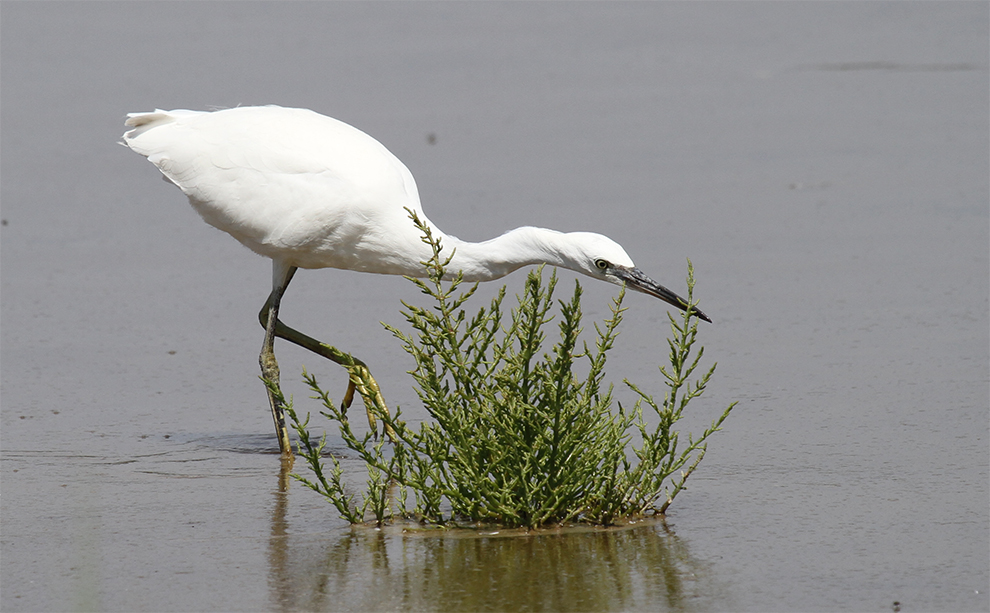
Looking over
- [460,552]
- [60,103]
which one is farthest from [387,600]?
[60,103]

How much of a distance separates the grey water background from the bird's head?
679 mm

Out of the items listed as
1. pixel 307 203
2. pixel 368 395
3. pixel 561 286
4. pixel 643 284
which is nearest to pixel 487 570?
pixel 368 395

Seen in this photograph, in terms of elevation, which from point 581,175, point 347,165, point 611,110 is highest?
point 611,110

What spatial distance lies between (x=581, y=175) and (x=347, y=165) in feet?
13.9

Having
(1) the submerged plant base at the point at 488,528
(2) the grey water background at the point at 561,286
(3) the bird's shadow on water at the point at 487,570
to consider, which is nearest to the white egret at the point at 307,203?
(2) the grey water background at the point at 561,286

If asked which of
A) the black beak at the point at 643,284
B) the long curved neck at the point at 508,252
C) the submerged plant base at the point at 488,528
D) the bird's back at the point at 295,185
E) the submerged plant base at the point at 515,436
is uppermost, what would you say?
the bird's back at the point at 295,185

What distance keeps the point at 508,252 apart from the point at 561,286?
7.63 ft

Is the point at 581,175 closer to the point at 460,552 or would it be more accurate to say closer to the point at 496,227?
the point at 496,227

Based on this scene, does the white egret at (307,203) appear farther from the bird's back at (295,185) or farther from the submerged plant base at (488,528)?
the submerged plant base at (488,528)

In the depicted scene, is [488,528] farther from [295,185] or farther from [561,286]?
[561,286]

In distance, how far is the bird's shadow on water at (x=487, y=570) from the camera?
3.87m

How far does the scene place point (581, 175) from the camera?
10.1 m

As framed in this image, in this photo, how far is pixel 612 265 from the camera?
5328 millimetres

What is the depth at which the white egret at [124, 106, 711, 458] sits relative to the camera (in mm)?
5758
